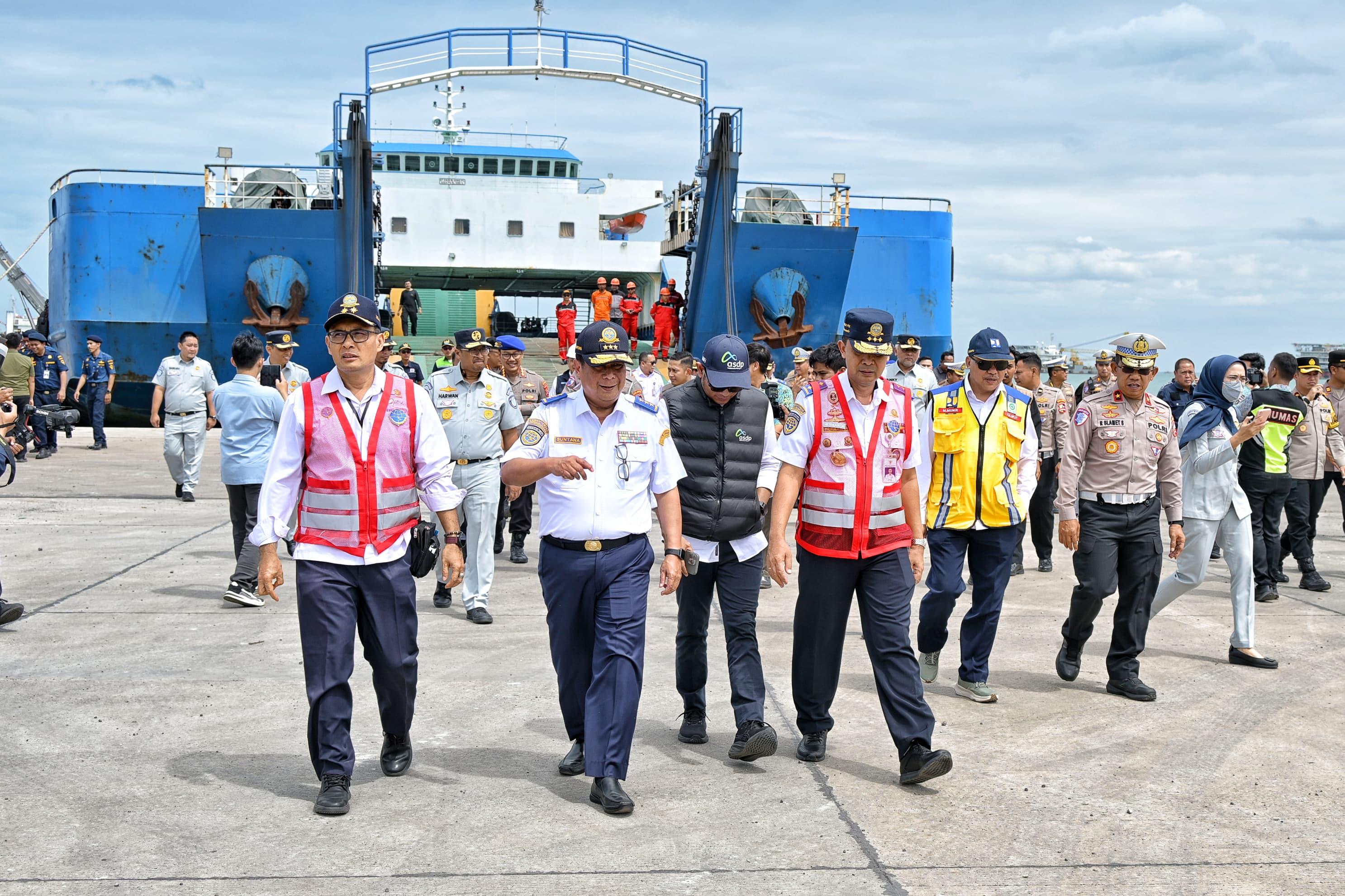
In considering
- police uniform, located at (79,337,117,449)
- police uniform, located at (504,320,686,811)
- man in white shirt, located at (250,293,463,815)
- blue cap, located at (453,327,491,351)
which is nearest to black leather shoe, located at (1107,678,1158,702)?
police uniform, located at (504,320,686,811)

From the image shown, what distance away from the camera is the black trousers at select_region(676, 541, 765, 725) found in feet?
15.7

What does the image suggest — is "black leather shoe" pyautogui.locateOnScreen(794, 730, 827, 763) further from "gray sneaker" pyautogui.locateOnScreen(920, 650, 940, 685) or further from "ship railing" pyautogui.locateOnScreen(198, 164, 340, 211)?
"ship railing" pyautogui.locateOnScreen(198, 164, 340, 211)

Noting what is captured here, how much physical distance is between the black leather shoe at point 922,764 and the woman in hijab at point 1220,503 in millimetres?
2719

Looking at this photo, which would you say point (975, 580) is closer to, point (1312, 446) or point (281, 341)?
point (1312, 446)

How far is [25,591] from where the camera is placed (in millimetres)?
7715

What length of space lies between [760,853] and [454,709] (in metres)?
2.03

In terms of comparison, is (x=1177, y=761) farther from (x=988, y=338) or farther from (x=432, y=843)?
(x=432, y=843)

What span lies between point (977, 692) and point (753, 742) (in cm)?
152

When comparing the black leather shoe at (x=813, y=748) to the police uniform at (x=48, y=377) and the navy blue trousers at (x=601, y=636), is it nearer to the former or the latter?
the navy blue trousers at (x=601, y=636)

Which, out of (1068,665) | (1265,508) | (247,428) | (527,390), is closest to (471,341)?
A: (247,428)

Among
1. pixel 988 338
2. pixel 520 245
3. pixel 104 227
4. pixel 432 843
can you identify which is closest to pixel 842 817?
pixel 432 843

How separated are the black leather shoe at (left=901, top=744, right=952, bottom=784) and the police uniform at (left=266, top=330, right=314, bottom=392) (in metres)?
5.41

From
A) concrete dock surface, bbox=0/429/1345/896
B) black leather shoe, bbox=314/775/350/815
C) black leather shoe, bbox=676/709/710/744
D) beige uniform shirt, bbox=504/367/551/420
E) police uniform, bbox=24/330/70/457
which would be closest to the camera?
concrete dock surface, bbox=0/429/1345/896

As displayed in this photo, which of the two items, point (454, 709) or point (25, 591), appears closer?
point (454, 709)
